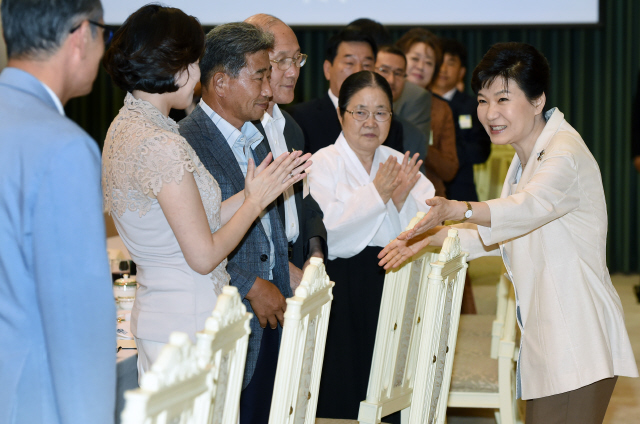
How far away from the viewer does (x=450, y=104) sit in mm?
4211

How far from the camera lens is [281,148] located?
2.30 meters

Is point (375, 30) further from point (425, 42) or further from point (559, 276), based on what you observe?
point (559, 276)

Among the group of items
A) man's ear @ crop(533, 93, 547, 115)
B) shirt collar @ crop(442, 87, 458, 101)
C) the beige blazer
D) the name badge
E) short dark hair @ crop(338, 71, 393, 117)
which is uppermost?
shirt collar @ crop(442, 87, 458, 101)

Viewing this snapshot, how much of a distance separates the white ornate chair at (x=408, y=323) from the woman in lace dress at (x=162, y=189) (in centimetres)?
50

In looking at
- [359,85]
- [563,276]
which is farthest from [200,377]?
[359,85]

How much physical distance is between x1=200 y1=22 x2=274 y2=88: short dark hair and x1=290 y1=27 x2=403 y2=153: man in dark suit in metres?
0.98

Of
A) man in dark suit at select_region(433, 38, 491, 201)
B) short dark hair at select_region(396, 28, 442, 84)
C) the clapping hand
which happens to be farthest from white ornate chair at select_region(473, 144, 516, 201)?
the clapping hand

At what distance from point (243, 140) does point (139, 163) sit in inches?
24.1

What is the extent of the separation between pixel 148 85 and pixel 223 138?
44cm

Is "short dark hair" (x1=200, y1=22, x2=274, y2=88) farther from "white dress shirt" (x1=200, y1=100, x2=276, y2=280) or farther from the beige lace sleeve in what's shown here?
the beige lace sleeve

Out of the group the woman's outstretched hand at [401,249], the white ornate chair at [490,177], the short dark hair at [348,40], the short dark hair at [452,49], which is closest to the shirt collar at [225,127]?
the woman's outstretched hand at [401,249]

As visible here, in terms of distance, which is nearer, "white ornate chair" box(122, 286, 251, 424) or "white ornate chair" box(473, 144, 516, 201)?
"white ornate chair" box(122, 286, 251, 424)

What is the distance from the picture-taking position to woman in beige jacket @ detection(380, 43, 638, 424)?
1771mm

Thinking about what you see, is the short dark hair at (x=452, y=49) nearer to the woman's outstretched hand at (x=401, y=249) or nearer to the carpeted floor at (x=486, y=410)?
the carpeted floor at (x=486, y=410)
